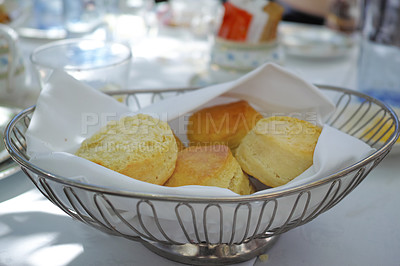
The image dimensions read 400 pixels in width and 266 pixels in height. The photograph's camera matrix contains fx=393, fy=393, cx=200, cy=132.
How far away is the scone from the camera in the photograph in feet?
1.53

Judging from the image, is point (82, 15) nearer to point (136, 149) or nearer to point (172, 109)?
point (172, 109)

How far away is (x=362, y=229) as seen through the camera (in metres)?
0.56

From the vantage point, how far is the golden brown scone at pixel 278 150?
0.50 metres

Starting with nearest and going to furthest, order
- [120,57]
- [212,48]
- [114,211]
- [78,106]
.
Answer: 1. [114,211]
2. [78,106]
3. [120,57]
4. [212,48]

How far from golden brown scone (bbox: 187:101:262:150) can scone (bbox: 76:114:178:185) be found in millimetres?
86

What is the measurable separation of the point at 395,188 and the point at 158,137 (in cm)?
41

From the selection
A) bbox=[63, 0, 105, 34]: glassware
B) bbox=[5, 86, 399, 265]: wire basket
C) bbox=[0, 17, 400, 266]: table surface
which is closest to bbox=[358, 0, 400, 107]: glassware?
bbox=[0, 17, 400, 266]: table surface

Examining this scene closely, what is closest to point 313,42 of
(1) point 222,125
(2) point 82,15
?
(2) point 82,15

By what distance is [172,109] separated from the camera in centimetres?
61

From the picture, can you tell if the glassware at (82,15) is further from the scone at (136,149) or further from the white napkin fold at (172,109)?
the scone at (136,149)

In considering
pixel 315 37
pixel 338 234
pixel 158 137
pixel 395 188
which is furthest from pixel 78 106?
pixel 315 37

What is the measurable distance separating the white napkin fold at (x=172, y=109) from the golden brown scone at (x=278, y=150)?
0.02m

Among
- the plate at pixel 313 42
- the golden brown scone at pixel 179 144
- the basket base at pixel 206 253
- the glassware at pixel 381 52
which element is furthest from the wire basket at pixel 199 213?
the plate at pixel 313 42

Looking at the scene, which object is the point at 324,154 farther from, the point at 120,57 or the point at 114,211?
the point at 120,57
